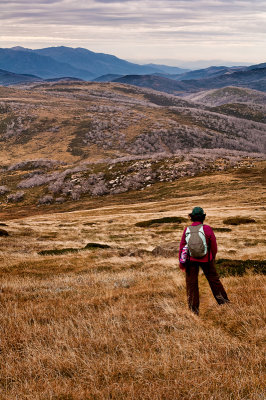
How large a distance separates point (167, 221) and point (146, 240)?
11132 mm

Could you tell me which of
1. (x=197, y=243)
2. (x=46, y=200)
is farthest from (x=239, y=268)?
(x=46, y=200)

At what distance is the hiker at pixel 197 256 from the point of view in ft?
25.2

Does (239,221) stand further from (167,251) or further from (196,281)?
(196,281)

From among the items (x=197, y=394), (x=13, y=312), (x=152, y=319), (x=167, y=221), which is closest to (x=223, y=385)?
(x=197, y=394)

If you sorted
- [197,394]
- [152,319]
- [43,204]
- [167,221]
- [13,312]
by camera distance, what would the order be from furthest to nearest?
[43,204], [167,221], [13,312], [152,319], [197,394]

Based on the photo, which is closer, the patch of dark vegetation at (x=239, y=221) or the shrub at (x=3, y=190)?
the patch of dark vegetation at (x=239, y=221)

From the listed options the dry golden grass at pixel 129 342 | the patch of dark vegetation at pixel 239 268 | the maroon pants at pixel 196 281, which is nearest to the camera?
the dry golden grass at pixel 129 342

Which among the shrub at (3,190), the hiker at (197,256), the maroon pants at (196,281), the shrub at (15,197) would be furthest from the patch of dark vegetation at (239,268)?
the shrub at (3,190)

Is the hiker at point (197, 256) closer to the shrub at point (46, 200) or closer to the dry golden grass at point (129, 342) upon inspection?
the dry golden grass at point (129, 342)

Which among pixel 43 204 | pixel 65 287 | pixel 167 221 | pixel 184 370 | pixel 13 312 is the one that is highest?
pixel 184 370

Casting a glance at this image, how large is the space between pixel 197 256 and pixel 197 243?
1.18ft

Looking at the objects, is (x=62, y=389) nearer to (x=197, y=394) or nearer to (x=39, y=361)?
(x=39, y=361)

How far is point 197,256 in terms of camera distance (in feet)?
25.3

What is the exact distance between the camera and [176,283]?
10719 mm
